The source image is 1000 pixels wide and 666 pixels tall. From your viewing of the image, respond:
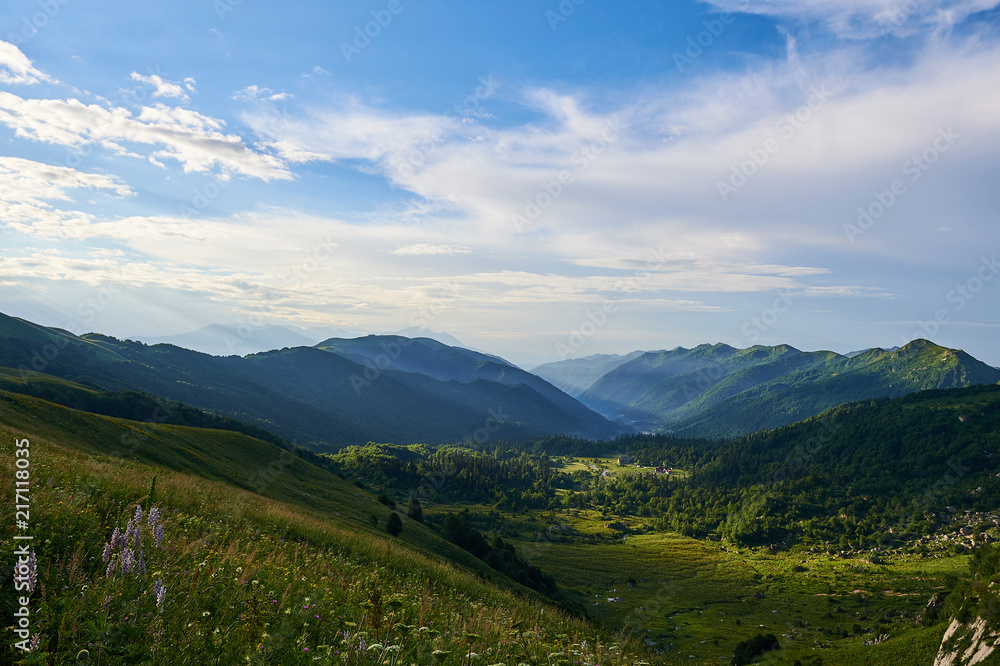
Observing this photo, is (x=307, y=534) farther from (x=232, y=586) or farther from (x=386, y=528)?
(x=386, y=528)

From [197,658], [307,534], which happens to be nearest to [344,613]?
[197,658]

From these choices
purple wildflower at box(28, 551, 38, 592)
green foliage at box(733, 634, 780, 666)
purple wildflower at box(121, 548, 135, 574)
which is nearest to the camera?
purple wildflower at box(28, 551, 38, 592)

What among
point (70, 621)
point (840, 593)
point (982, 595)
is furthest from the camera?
point (840, 593)

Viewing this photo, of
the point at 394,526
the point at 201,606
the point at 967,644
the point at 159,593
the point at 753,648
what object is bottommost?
the point at 753,648

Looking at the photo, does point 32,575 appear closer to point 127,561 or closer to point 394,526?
point 127,561

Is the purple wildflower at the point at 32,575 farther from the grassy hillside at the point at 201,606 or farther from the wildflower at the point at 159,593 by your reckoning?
the wildflower at the point at 159,593

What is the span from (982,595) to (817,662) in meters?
42.2

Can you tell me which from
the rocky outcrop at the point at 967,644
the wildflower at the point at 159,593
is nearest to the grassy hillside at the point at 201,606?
the wildflower at the point at 159,593

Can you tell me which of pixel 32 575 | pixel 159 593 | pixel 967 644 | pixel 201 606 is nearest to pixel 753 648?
pixel 967 644

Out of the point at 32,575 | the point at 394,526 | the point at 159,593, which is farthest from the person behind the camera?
the point at 394,526

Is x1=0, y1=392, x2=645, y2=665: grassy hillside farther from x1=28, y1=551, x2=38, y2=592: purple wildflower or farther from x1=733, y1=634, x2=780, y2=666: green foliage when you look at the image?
x1=733, y1=634, x2=780, y2=666: green foliage

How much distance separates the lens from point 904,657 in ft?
201

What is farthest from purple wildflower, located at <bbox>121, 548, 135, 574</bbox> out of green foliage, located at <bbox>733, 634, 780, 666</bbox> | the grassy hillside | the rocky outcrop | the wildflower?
green foliage, located at <bbox>733, 634, 780, 666</bbox>

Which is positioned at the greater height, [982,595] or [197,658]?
[197,658]
